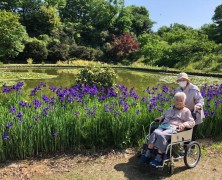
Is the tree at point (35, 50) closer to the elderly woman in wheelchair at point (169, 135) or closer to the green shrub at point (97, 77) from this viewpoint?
the green shrub at point (97, 77)

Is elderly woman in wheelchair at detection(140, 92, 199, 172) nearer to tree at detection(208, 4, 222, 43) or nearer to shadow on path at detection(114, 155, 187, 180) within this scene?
shadow on path at detection(114, 155, 187, 180)

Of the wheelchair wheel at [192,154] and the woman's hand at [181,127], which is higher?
the woman's hand at [181,127]

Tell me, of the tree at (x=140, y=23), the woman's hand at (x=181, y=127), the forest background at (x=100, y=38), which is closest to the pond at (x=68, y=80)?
the forest background at (x=100, y=38)

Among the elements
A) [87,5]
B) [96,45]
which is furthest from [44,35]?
[87,5]

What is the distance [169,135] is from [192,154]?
2.99ft

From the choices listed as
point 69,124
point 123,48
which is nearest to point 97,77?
point 69,124

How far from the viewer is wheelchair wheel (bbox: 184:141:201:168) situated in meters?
4.40

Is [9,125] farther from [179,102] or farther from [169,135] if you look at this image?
[179,102]

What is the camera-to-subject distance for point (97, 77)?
29.4ft

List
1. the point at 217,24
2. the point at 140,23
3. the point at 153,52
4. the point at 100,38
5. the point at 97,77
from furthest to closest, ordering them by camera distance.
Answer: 1. the point at 140,23
2. the point at 100,38
3. the point at 217,24
4. the point at 153,52
5. the point at 97,77

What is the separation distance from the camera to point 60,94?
221 inches

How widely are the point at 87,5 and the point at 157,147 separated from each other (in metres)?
55.0

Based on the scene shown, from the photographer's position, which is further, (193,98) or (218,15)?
(218,15)

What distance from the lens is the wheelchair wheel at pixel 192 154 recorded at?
4.40 m
